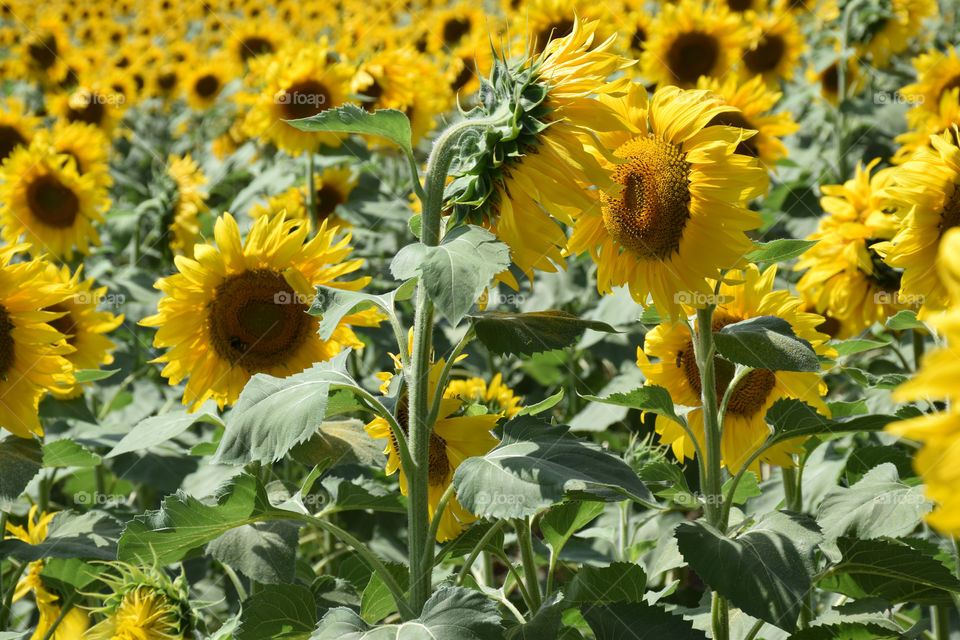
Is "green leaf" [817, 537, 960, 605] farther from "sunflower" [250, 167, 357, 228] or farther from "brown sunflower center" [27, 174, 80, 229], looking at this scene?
"brown sunflower center" [27, 174, 80, 229]

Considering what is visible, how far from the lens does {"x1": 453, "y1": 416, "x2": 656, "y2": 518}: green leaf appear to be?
1145mm

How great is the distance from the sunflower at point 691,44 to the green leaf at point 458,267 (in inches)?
120

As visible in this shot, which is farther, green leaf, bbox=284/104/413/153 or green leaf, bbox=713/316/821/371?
green leaf, bbox=713/316/821/371

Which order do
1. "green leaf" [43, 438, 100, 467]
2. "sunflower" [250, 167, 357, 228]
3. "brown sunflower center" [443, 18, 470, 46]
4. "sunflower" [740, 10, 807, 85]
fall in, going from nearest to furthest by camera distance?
1. "green leaf" [43, 438, 100, 467]
2. "sunflower" [250, 167, 357, 228]
3. "sunflower" [740, 10, 807, 85]
4. "brown sunflower center" [443, 18, 470, 46]

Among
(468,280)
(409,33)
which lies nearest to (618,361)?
(468,280)

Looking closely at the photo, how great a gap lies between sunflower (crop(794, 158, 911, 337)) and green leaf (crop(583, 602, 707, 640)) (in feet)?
3.91

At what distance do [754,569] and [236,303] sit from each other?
115cm

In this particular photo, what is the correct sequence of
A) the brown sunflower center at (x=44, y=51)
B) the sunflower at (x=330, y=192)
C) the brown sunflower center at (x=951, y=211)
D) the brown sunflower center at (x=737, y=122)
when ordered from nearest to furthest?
the brown sunflower center at (x=951, y=211), the brown sunflower center at (x=737, y=122), the sunflower at (x=330, y=192), the brown sunflower center at (x=44, y=51)

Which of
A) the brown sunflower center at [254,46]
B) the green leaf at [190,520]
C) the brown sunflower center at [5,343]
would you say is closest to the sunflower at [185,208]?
the brown sunflower center at [5,343]

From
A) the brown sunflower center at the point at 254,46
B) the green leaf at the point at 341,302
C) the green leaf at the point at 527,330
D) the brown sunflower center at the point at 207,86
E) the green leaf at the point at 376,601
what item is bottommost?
the brown sunflower center at the point at 207,86

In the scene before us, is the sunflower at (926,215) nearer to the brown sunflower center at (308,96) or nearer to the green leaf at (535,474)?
the green leaf at (535,474)

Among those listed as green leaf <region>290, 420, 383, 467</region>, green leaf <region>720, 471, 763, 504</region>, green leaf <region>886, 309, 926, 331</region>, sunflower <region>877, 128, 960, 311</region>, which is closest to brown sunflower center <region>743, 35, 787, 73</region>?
sunflower <region>877, 128, 960, 311</region>

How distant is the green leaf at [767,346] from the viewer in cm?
140

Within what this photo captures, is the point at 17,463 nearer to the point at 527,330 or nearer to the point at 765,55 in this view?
the point at 527,330
